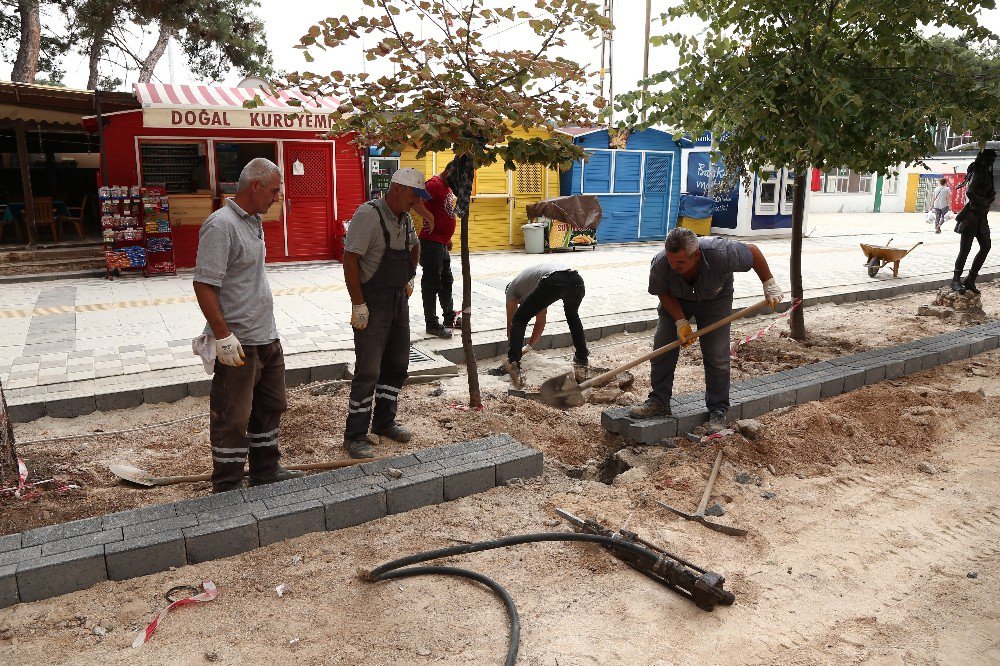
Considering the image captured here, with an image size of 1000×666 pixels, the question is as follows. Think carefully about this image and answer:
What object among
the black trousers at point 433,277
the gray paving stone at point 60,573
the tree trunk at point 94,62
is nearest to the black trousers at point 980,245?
the black trousers at point 433,277

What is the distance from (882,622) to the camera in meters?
3.12

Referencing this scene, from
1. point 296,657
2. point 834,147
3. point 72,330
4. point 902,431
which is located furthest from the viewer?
point 72,330

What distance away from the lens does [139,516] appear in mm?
3611

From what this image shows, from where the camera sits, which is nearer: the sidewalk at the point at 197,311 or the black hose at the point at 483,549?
the black hose at the point at 483,549

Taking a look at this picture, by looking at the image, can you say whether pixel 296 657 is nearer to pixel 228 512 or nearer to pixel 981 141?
pixel 228 512

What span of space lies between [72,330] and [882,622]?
796 centimetres

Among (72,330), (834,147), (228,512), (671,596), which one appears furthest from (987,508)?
(72,330)

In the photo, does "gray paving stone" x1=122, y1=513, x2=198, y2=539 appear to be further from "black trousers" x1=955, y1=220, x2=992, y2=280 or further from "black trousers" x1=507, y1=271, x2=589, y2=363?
"black trousers" x1=955, y1=220, x2=992, y2=280

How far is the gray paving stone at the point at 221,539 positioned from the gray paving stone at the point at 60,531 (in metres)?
0.46

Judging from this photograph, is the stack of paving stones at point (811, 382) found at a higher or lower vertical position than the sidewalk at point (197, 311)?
lower

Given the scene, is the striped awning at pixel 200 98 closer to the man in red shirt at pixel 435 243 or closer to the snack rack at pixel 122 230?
the snack rack at pixel 122 230

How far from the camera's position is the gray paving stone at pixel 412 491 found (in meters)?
3.96

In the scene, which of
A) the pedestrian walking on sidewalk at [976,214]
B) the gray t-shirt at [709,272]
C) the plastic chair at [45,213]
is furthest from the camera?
the plastic chair at [45,213]

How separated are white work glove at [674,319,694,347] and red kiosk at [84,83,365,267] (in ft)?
25.2
